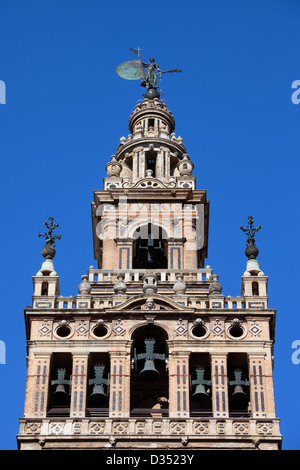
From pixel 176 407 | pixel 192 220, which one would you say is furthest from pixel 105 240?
pixel 176 407

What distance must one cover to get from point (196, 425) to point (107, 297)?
23.8 feet

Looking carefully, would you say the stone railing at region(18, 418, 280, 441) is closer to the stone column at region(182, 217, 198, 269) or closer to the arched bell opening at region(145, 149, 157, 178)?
the stone column at region(182, 217, 198, 269)

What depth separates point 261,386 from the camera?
50125 millimetres

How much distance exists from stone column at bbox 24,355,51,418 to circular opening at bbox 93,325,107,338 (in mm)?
2064

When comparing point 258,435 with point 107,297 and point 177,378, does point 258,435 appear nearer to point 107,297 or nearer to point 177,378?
point 177,378

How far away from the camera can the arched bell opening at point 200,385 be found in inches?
1978

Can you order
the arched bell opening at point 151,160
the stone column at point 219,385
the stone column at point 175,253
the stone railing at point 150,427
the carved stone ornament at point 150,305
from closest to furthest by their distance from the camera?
the stone railing at point 150,427 → the stone column at point 219,385 → the carved stone ornament at point 150,305 → the stone column at point 175,253 → the arched bell opening at point 151,160

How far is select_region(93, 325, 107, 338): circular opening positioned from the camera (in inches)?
2045

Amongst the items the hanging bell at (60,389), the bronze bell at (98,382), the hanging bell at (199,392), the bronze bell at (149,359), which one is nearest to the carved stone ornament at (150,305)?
the bronze bell at (149,359)

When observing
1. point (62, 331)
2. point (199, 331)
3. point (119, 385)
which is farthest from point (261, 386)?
point (62, 331)

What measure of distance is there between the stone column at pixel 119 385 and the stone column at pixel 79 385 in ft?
3.14

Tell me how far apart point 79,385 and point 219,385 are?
4995 mm

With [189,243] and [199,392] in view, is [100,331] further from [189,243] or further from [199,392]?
[189,243]

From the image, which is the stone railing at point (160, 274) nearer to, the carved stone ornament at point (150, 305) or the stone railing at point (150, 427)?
the carved stone ornament at point (150, 305)
